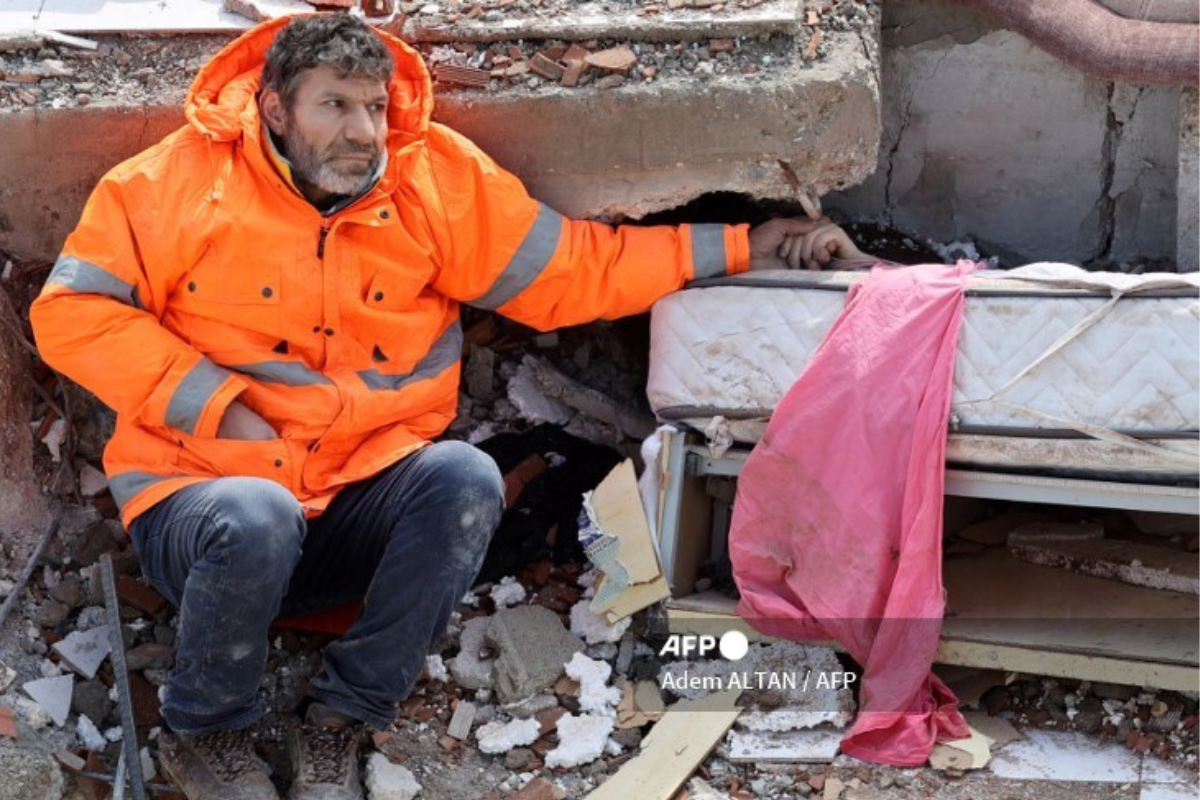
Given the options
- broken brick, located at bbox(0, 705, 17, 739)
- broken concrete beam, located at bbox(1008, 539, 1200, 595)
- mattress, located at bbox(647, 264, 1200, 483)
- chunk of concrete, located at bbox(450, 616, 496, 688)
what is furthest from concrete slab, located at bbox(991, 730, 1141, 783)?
broken brick, located at bbox(0, 705, 17, 739)

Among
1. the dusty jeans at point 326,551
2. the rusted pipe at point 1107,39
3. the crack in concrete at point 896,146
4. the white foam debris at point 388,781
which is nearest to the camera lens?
the dusty jeans at point 326,551

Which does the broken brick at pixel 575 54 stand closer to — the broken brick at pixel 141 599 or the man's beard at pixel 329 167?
the man's beard at pixel 329 167

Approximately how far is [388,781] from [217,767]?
0.38 meters

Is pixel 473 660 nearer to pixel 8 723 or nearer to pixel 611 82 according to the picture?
pixel 8 723

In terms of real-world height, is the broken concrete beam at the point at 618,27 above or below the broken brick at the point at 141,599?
above

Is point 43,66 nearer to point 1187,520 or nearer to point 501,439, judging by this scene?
point 501,439

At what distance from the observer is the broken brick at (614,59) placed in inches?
167

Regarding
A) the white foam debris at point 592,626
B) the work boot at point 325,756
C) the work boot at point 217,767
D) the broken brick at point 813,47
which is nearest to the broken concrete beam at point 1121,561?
the white foam debris at point 592,626

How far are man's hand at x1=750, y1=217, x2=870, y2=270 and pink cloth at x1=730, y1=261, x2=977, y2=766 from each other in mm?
318

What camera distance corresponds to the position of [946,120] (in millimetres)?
4957

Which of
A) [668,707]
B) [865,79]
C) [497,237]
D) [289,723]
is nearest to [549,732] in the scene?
[668,707]

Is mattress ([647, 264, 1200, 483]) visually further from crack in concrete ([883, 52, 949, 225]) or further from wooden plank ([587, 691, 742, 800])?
crack in concrete ([883, 52, 949, 225])

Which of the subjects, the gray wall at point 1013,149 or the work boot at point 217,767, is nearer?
the work boot at point 217,767

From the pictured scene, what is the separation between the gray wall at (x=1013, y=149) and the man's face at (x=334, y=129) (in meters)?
1.74
